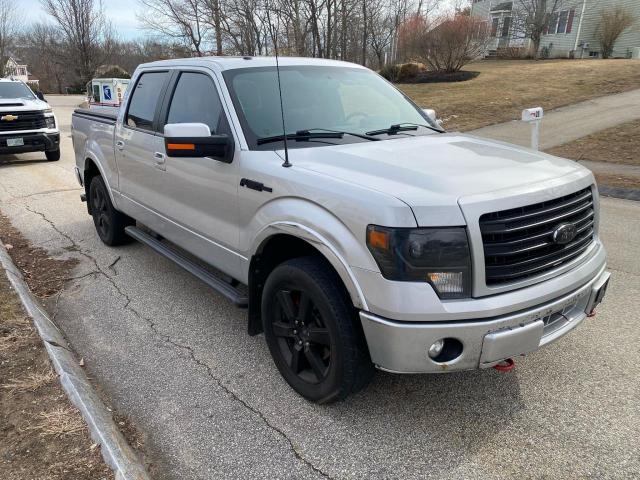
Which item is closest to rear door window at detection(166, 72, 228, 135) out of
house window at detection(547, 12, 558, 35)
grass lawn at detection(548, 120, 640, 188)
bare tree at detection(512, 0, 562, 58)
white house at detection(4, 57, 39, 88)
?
grass lawn at detection(548, 120, 640, 188)

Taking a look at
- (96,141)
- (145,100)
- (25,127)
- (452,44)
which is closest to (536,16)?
(452,44)

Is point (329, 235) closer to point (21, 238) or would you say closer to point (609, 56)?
point (21, 238)

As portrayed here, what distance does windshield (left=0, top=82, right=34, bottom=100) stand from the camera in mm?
12307

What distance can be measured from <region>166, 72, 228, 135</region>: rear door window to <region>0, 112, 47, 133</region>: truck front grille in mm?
9331

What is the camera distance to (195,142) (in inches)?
121

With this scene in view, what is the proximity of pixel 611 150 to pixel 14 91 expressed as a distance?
13.9 metres

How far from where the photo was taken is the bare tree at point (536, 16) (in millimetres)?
34844

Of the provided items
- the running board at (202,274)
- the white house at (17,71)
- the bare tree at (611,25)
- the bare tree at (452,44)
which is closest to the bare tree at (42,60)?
the white house at (17,71)

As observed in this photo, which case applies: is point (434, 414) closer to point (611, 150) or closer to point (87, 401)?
point (87, 401)

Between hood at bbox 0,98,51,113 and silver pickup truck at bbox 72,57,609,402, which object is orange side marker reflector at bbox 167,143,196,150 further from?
hood at bbox 0,98,51,113

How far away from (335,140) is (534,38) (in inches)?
1467

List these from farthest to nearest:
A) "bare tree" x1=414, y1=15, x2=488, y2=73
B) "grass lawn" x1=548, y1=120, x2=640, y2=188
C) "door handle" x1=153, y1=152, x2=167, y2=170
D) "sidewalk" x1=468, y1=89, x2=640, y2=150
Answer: "bare tree" x1=414, y1=15, x2=488, y2=73
"sidewalk" x1=468, y1=89, x2=640, y2=150
"grass lawn" x1=548, y1=120, x2=640, y2=188
"door handle" x1=153, y1=152, x2=167, y2=170

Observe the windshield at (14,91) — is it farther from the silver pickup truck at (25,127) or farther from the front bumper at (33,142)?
the front bumper at (33,142)

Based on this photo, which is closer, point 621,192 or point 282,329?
point 282,329
